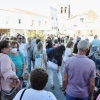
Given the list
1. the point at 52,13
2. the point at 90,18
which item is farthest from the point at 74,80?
the point at 52,13

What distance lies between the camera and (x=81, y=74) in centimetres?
373

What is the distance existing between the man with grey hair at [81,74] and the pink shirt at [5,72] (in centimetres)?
90

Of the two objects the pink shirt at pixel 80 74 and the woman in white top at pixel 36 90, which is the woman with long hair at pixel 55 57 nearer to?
the pink shirt at pixel 80 74

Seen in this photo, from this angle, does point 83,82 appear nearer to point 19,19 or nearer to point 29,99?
point 29,99

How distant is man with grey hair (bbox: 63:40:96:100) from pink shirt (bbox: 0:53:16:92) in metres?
0.90

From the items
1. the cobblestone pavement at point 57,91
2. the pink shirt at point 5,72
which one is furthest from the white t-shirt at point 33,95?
the cobblestone pavement at point 57,91

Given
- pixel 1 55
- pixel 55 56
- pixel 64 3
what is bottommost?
pixel 55 56

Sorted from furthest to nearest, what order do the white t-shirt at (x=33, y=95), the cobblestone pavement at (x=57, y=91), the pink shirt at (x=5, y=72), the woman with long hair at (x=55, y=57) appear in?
the woman with long hair at (x=55, y=57) < the cobblestone pavement at (x=57, y=91) < the pink shirt at (x=5, y=72) < the white t-shirt at (x=33, y=95)

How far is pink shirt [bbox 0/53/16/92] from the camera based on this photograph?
3676mm

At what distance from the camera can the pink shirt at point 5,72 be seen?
3676mm

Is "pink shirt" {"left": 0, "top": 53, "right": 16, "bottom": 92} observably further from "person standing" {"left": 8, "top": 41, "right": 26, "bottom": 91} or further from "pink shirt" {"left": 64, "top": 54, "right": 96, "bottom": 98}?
"person standing" {"left": 8, "top": 41, "right": 26, "bottom": 91}

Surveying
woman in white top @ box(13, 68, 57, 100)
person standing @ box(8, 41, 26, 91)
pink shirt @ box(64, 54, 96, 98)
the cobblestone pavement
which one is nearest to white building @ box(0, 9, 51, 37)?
the cobblestone pavement

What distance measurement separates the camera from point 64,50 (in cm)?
755

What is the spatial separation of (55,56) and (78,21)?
56.8 m
